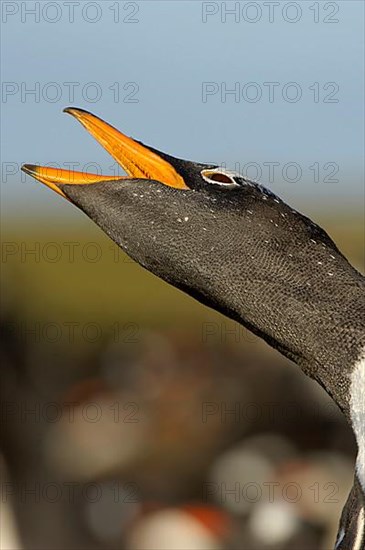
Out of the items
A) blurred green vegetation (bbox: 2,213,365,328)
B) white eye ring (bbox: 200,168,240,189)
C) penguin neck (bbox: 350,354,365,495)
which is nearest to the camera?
penguin neck (bbox: 350,354,365,495)

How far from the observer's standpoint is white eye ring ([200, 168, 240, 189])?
302cm

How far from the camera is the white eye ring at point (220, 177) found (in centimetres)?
302

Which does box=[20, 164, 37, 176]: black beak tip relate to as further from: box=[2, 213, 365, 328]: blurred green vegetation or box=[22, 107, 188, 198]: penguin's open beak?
box=[2, 213, 365, 328]: blurred green vegetation

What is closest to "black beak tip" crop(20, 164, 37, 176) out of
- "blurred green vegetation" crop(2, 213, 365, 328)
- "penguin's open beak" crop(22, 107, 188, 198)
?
"penguin's open beak" crop(22, 107, 188, 198)

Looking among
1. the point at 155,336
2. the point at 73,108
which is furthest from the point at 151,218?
the point at 155,336

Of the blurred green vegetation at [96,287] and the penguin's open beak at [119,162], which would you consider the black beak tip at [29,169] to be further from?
the blurred green vegetation at [96,287]

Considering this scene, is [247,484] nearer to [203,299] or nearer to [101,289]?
[203,299]

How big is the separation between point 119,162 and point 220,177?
0.24 meters

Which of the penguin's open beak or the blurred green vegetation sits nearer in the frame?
the penguin's open beak

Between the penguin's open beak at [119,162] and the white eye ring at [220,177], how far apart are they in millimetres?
58

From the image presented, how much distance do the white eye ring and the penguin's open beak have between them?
0.19 ft

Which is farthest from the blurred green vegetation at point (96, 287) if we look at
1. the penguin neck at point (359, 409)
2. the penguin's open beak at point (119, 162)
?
the penguin neck at point (359, 409)

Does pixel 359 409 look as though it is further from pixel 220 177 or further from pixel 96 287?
pixel 96 287

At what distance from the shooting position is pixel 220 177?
9.96 feet
